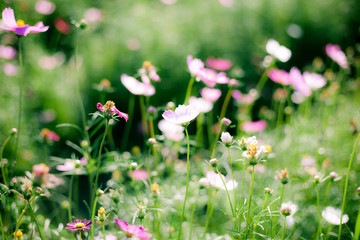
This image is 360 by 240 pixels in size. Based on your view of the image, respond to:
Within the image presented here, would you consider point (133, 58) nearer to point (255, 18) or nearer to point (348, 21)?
point (255, 18)

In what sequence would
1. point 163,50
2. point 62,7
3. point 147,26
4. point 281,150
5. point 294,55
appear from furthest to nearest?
1. point 62,7
2. point 294,55
3. point 147,26
4. point 163,50
5. point 281,150

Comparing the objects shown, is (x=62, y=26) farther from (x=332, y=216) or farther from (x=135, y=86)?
(x=332, y=216)

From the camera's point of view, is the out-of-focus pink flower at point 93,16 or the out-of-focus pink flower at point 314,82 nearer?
the out-of-focus pink flower at point 314,82

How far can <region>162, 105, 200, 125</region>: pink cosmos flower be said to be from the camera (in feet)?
2.15

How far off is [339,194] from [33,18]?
2182 millimetres

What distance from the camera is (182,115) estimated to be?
678mm

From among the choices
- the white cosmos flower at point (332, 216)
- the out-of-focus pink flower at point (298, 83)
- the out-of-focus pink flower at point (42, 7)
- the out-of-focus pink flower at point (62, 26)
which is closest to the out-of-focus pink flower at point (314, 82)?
the out-of-focus pink flower at point (298, 83)

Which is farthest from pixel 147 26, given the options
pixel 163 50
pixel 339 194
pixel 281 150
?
pixel 339 194

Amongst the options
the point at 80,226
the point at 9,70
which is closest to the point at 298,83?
the point at 80,226

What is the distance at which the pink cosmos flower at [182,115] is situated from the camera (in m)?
0.65

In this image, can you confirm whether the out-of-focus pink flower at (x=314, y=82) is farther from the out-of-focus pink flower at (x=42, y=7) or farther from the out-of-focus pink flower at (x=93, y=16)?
the out-of-focus pink flower at (x=42, y=7)

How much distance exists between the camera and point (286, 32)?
2234 millimetres

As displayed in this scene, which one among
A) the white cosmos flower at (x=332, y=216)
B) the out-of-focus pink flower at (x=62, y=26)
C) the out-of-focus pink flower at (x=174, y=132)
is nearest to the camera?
the white cosmos flower at (x=332, y=216)

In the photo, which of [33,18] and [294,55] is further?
[294,55]
